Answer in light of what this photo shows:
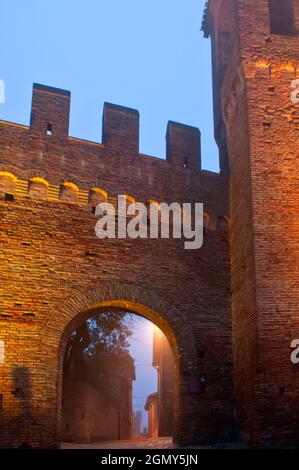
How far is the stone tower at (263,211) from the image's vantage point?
980cm

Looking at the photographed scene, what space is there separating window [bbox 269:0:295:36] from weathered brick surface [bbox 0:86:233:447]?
4048 millimetres

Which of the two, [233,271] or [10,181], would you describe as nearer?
[10,181]

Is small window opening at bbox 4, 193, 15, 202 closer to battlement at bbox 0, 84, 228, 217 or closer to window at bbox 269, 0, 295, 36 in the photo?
battlement at bbox 0, 84, 228, 217

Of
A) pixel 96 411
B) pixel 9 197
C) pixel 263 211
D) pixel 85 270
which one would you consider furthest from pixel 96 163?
pixel 96 411

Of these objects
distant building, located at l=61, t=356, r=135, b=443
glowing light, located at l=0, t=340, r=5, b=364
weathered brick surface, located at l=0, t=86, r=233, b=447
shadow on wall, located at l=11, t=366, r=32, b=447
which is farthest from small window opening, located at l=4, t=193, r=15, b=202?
distant building, located at l=61, t=356, r=135, b=443

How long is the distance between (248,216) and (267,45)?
3817 mm

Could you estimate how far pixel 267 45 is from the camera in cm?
1200

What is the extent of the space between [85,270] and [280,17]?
7.72 m

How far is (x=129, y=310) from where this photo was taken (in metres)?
11.7

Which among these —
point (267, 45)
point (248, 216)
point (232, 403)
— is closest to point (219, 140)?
point (267, 45)

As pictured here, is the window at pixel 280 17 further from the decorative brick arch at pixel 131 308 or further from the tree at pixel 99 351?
the tree at pixel 99 351

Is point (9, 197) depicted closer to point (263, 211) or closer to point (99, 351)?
point (263, 211)

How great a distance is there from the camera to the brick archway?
10.2 metres
